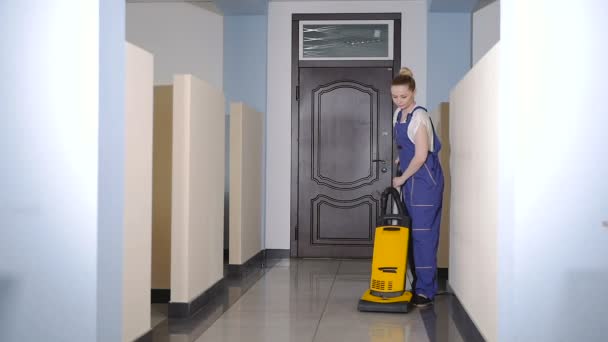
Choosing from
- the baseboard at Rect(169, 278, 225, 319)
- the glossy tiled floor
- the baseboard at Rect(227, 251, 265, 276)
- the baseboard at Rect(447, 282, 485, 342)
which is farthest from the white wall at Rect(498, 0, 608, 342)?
the baseboard at Rect(227, 251, 265, 276)

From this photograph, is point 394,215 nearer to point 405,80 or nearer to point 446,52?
point 405,80

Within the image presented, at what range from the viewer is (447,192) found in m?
5.88

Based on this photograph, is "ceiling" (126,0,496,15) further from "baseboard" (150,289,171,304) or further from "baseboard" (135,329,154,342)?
"baseboard" (135,329,154,342)

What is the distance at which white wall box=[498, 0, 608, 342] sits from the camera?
8.45ft

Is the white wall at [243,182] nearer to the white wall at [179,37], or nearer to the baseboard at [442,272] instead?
the white wall at [179,37]

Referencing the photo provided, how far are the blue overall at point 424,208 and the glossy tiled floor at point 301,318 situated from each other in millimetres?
245

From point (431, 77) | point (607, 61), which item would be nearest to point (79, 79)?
point (607, 61)

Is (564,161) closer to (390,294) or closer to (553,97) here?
(553,97)

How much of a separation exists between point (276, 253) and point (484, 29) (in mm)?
3173

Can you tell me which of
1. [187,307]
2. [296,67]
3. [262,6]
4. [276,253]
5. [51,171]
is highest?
[262,6]

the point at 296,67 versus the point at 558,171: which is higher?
the point at 296,67

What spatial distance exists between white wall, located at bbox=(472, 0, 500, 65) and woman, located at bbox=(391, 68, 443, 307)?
283cm

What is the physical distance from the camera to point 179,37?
768 cm

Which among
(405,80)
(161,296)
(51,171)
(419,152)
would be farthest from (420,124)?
(51,171)
